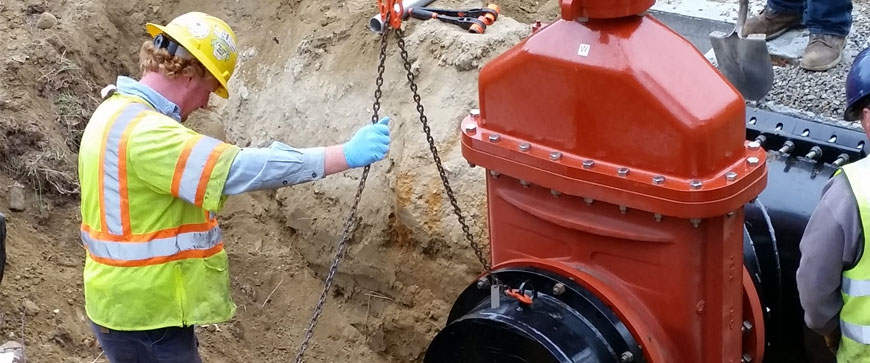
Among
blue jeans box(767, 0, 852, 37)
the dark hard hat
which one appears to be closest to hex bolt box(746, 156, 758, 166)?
the dark hard hat

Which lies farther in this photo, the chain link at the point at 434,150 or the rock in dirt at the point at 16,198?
the rock in dirt at the point at 16,198

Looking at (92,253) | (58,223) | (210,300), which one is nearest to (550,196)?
(210,300)

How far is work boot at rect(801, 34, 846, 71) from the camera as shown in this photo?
4.02 metres

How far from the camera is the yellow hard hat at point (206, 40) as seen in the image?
299 cm

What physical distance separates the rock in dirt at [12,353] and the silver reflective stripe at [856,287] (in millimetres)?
2711

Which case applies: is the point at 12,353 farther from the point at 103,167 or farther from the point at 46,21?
the point at 46,21

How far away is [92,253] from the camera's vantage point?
3.11 meters

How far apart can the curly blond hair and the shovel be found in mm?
1946

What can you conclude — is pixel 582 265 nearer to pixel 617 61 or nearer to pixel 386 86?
pixel 617 61

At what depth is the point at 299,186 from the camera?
5.32 meters

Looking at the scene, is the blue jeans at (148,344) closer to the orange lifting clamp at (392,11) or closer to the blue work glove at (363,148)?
the blue work glove at (363,148)

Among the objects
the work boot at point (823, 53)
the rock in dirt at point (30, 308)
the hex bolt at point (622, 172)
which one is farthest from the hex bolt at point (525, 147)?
the rock in dirt at point (30, 308)

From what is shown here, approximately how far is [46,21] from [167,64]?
340 cm

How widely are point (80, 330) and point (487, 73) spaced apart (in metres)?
2.66
